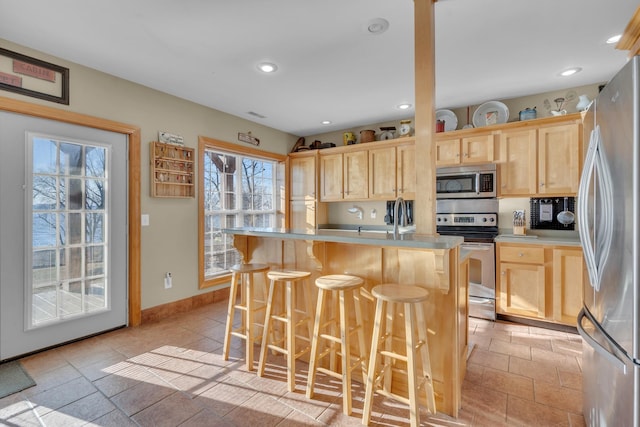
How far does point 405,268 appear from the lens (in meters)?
1.98

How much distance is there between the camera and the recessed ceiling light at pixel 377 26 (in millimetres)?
2135

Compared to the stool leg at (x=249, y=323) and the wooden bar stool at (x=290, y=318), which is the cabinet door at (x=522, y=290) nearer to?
the wooden bar stool at (x=290, y=318)

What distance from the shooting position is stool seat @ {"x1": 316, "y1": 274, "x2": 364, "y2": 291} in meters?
1.91

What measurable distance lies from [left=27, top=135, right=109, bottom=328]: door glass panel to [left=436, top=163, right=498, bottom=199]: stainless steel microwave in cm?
377

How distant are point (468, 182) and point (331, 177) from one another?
1980 millimetres

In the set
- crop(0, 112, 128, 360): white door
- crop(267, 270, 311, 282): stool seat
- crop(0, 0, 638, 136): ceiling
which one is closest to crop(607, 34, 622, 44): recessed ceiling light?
crop(0, 0, 638, 136): ceiling

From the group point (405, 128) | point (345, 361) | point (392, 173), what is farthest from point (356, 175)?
point (345, 361)

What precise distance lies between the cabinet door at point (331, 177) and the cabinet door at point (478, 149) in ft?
5.83

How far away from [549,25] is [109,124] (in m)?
3.78

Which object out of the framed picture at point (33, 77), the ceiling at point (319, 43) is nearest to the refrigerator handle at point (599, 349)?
the ceiling at point (319, 43)

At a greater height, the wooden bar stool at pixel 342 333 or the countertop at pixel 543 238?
the countertop at pixel 543 238

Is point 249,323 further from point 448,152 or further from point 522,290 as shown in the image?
point 448,152

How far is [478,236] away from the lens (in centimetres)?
359

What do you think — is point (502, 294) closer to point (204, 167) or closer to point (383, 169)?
point (383, 169)
